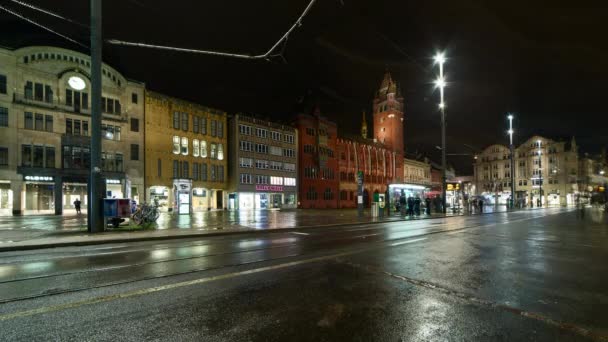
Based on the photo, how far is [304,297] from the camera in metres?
5.25

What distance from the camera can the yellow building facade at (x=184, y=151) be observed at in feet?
142

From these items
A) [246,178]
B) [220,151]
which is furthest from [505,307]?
[220,151]

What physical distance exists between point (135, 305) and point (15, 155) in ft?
127

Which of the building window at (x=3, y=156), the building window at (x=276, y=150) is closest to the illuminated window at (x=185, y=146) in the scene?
the building window at (x=276, y=150)

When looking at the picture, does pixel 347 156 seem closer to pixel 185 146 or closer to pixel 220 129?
pixel 220 129

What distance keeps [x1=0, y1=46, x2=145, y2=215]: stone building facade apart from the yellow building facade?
2224 mm

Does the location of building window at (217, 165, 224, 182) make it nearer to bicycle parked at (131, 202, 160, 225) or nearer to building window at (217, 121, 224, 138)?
building window at (217, 121, 224, 138)

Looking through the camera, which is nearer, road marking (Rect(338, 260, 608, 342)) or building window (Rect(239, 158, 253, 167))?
road marking (Rect(338, 260, 608, 342))

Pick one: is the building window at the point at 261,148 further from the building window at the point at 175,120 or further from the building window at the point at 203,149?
the building window at the point at 175,120

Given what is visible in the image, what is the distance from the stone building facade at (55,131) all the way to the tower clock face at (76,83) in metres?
0.09

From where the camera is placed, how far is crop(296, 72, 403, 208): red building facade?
63469 millimetres

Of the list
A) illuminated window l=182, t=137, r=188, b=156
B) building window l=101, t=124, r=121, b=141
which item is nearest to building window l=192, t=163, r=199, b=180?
illuminated window l=182, t=137, r=188, b=156

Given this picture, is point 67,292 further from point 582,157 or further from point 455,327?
point 582,157

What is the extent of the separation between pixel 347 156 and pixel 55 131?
50.8m
